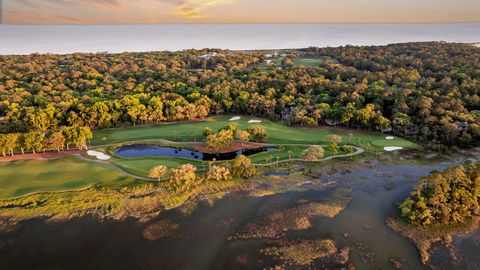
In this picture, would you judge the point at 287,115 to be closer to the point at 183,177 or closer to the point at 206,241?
the point at 183,177

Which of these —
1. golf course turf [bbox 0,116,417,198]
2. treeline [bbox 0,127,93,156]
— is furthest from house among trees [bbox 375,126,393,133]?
treeline [bbox 0,127,93,156]

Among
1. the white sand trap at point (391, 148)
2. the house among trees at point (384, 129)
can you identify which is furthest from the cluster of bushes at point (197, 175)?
the house among trees at point (384, 129)

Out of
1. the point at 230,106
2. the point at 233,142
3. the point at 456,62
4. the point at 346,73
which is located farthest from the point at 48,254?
the point at 456,62

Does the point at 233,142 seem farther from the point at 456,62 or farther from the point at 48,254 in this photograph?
the point at 456,62

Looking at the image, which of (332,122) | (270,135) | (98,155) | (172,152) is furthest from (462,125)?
(98,155)

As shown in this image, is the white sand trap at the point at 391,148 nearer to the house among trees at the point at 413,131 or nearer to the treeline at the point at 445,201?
the house among trees at the point at 413,131

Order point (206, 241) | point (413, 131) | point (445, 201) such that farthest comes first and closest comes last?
1. point (413, 131)
2. point (445, 201)
3. point (206, 241)
